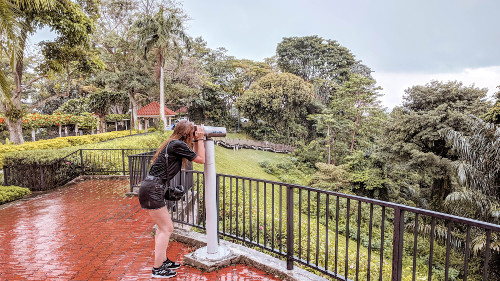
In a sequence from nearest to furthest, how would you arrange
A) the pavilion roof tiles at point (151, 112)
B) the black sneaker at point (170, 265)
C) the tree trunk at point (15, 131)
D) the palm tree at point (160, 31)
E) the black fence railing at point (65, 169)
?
the black sneaker at point (170, 265) → the black fence railing at point (65, 169) → the tree trunk at point (15, 131) → the palm tree at point (160, 31) → the pavilion roof tiles at point (151, 112)

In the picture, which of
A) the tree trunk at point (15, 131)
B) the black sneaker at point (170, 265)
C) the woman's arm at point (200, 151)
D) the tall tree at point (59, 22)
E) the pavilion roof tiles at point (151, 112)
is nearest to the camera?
the woman's arm at point (200, 151)

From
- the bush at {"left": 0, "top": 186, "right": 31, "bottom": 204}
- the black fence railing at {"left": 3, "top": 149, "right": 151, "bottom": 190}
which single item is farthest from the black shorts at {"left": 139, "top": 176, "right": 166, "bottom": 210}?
the bush at {"left": 0, "top": 186, "right": 31, "bottom": 204}

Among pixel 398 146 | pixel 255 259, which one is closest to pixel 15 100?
pixel 255 259

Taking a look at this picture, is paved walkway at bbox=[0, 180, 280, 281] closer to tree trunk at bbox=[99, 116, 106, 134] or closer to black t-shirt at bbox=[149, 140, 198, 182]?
black t-shirt at bbox=[149, 140, 198, 182]

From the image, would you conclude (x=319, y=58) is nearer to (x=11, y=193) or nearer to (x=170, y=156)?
(x=11, y=193)

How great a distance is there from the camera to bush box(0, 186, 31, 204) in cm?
657

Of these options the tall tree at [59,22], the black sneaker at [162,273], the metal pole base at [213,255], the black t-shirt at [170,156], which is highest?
the tall tree at [59,22]

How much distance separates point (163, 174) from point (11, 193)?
6.78 m

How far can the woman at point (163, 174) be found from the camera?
103 inches

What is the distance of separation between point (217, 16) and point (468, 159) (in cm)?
3302

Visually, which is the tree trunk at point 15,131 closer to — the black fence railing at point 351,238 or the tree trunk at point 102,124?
the black fence railing at point 351,238

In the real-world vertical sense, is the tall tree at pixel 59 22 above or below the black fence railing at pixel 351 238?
above

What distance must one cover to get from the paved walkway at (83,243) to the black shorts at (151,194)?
93 cm

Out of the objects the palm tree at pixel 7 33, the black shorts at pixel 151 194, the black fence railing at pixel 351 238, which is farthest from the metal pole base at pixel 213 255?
the palm tree at pixel 7 33
